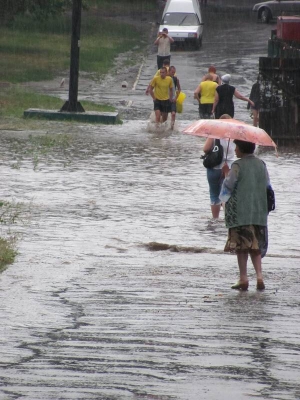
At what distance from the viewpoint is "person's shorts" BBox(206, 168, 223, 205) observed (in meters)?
13.3

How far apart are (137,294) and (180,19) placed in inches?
1455

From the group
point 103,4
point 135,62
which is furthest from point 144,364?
point 103,4

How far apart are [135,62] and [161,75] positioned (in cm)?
1598

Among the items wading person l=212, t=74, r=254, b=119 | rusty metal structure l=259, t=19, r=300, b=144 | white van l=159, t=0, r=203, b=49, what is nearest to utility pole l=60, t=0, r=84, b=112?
wading person l=212, t=74, r=254, b=119

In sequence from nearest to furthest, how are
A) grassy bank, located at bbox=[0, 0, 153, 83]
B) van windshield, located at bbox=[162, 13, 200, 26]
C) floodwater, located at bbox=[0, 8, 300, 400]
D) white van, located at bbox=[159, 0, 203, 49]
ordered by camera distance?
1. floodwater, located at bbox=[0, 8, 300, 400]
2. grassy bank, located at bbox=[0, 0, 153, 83]
3. white van, located at bbox=[159, 0, 203, 49]
4. van windshield, located at bbox=[162, 13, 200, 26]

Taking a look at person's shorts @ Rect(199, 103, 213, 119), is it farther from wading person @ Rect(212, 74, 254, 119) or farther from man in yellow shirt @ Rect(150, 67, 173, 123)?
wading person @ Rect(212, 74, 254, 119)

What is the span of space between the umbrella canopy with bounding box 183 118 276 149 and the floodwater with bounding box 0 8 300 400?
128 cm

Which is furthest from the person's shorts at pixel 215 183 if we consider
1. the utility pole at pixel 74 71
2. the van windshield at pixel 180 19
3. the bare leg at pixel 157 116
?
the van windshield at pixel 180 19

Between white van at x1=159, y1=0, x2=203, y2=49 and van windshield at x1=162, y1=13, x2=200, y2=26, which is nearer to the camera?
white van at x1=159, y1=0, x2=203, y2=49

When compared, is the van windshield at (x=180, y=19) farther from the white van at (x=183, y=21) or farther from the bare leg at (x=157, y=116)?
the bare leg at (x=157, y=116)

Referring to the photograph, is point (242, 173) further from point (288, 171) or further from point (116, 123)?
point (116, 123)

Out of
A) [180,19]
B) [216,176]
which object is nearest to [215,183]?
[216,176]

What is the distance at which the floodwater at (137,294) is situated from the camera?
672cm

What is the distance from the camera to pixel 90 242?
38.0 feet
